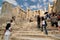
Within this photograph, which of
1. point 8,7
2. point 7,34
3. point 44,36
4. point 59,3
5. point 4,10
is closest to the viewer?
point 7,34

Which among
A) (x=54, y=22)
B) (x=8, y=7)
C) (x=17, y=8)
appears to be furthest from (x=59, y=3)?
(x=17, y=8)

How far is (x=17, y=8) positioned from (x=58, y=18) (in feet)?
137

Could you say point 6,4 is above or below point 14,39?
above

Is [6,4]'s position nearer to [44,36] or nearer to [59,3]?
[59,3]

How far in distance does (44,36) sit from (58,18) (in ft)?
10.7

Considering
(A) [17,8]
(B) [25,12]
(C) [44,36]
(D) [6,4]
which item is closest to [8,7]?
(D) [6,4]

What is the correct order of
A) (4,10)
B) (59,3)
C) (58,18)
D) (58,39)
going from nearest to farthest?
(58,39) < (58,18) < (59,3) < (4,10)

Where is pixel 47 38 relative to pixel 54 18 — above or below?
below

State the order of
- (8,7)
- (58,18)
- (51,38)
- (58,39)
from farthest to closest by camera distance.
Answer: (8,7), (58,18), (51,38), (58,39)

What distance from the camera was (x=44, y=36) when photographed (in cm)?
1305

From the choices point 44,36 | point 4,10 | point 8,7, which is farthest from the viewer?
point 4,10

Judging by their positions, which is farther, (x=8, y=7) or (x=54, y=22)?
(x=8, y=7)

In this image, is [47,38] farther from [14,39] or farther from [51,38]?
[14,39]

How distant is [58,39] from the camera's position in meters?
10.7
